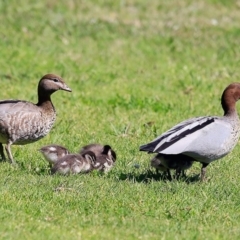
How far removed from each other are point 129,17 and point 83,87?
519 centimetres

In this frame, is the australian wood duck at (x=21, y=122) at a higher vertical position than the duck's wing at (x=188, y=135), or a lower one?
lower

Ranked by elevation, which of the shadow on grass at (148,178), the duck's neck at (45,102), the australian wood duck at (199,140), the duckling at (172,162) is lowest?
the shadow on grass at (148,178)

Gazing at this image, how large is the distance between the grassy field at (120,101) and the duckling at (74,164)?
152mm

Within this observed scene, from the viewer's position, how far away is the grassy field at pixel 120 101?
7.24m

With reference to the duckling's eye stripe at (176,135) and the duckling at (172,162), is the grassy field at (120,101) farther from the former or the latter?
the duckling's eye stripe at (176,135)

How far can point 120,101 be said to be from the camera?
1270cm

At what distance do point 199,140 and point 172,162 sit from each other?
1.49 feet

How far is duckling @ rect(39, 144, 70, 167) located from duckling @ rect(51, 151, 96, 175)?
14 centimetres

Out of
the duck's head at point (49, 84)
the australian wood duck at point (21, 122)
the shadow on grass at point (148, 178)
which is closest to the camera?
the shadow on grass at point (148, 178)

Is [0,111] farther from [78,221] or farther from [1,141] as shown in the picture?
[78,221]

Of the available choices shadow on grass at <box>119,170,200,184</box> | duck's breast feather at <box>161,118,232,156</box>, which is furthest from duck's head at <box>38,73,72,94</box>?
duck's breast feather at <box>161,118,232,156</box>

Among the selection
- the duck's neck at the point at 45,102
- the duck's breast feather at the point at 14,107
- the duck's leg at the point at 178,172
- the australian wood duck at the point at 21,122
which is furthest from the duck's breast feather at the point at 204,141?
the duck's neck at the point at 45,102

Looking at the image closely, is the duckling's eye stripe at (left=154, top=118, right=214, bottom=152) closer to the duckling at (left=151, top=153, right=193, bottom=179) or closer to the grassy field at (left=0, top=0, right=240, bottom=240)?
the duckling at (left=151, top=153, right=193, bottom=179)

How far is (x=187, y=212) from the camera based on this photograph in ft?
24.5
